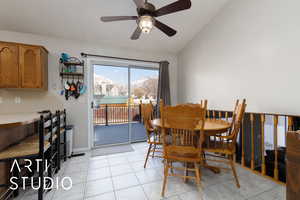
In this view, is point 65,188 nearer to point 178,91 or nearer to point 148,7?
point 148,7

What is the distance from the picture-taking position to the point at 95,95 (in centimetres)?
319

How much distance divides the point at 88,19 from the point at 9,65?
1566mm

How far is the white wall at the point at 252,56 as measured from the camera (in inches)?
71.6

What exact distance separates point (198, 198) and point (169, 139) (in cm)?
80

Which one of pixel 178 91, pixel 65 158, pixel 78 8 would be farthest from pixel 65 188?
pixel 178 91

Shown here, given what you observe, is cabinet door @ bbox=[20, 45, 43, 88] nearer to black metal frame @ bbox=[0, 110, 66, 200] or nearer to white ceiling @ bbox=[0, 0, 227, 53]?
white ceiling @ bbox=[0, 0, 227, 53]

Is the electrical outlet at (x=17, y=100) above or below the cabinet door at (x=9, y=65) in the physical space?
below

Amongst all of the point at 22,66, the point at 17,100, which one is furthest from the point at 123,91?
the point at 17,100

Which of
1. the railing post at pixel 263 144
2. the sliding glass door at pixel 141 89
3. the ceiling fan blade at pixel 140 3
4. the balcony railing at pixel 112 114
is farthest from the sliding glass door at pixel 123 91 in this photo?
the railing post at pixel 263 144

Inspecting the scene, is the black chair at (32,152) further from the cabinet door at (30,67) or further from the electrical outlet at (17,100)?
the electrical outlet at (17,100)

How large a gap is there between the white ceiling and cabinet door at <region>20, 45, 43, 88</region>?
52 centimetres

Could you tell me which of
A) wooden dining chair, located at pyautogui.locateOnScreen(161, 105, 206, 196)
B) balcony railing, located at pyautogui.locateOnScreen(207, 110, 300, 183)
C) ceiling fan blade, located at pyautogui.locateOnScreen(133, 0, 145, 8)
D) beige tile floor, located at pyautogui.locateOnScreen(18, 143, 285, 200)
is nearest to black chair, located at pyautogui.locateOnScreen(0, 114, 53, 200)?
beige tile floor, located at pyautogui.locateOnScreen(18, 143, 285, 200)

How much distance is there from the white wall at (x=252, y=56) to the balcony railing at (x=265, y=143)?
0.18 m

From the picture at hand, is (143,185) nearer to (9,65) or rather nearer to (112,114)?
(9,65)
